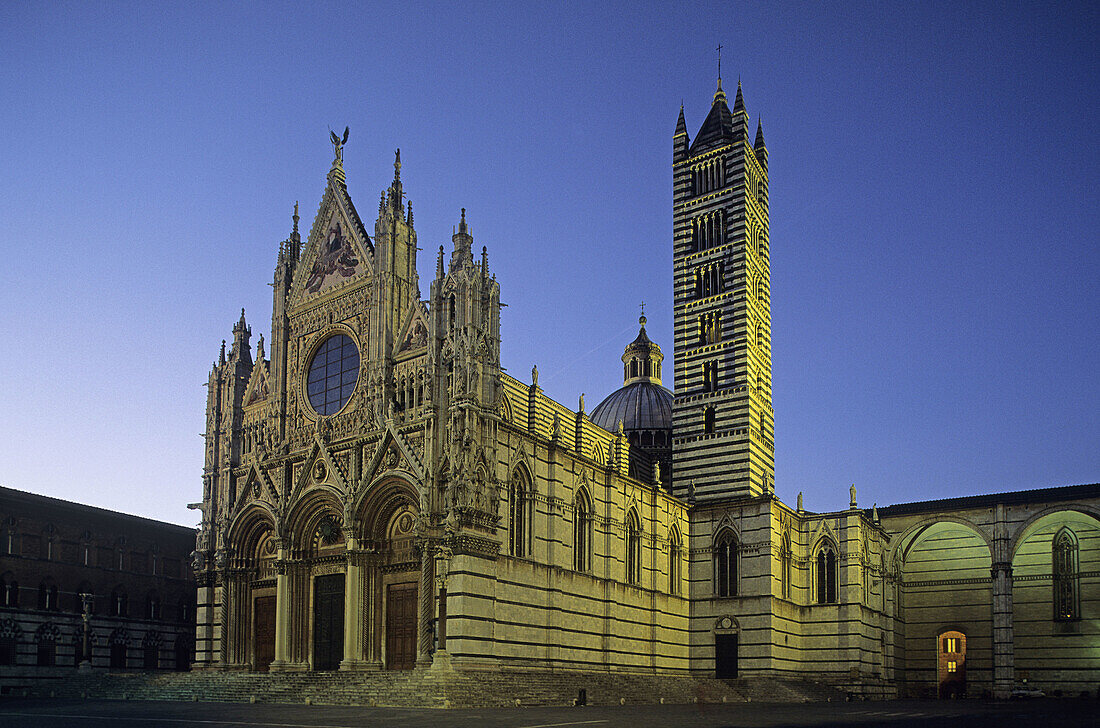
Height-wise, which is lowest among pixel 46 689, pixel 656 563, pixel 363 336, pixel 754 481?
pixel 46 689

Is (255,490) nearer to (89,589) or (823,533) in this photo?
(89,589)

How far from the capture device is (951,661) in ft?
183

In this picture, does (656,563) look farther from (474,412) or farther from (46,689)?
(46,689)

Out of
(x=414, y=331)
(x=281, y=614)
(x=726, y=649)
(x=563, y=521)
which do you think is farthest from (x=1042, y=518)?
(x=281, y=614)

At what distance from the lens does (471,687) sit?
3112cm

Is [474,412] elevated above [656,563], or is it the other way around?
[474,412]

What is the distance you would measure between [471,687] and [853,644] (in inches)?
906

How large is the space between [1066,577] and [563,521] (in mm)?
29517

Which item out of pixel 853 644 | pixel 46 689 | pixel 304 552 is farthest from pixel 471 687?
pixel 853 644

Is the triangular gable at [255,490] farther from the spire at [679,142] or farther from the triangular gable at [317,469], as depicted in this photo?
the spire at [679,142]

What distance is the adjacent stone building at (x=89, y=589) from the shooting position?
45.8 m

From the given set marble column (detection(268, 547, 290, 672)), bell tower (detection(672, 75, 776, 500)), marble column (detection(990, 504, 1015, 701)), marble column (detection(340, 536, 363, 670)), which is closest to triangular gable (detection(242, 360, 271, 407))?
marble column (detection(268, 547, 290, 672))

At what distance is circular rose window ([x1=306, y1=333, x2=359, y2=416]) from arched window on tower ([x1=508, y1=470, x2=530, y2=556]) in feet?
24.1

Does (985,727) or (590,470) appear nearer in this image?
(985,727)
